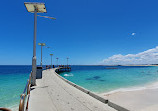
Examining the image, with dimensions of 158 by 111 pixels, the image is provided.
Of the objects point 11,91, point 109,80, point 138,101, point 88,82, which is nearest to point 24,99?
point 138,101

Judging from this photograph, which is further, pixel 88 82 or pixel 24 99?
pixel 88 82

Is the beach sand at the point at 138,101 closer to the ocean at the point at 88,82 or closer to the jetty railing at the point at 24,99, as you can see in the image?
the ocean at the point at 88,82

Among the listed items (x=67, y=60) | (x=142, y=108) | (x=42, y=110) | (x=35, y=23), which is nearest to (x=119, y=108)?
(x=42, y=110)

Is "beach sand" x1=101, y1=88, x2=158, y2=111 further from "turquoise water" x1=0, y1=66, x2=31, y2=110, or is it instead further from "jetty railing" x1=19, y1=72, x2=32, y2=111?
"turquoise water" x1=0, y1=66, x2=31, y2=110

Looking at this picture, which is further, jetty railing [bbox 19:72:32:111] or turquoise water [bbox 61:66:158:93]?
turquoise water [bbox 61:66:158:93]

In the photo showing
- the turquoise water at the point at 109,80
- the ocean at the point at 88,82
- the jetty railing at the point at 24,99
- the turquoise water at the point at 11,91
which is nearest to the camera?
the jetty railing at the point at 24,99

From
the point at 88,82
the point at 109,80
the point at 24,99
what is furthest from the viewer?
the point at 109,80

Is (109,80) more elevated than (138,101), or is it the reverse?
(138,101)

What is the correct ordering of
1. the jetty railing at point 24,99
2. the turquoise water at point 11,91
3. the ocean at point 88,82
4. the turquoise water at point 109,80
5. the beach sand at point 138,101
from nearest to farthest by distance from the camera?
the jetty railing at point 24,99, the beach sand at point 138,101, the turquoise water at point 11,91, the ocean at point 88,82, the turquoise water at point 109,80

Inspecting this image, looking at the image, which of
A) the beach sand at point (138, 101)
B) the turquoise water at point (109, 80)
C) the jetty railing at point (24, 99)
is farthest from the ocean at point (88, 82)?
the jetty railing at point (24, 99)

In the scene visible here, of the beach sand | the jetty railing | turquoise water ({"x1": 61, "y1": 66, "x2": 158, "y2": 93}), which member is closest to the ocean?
turquoise water ({"x1": 61, "y1": 66, "x2": 158, "y2": 93})

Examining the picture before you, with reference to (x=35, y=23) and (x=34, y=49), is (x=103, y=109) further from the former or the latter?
(x=35, y=23)

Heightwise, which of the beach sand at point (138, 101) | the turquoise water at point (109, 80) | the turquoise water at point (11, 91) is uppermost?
the beach sand at point (138, 101)

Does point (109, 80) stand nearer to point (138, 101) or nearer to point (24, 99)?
point (138, 101)
